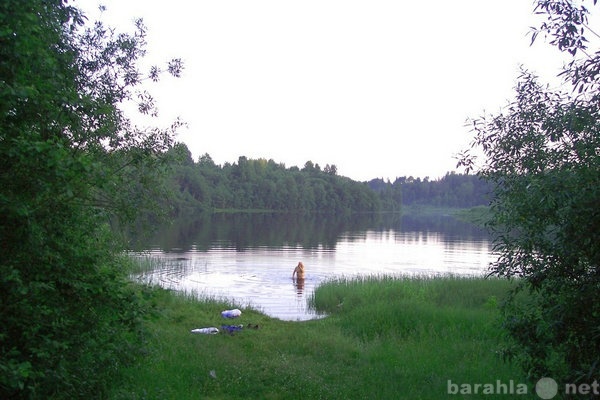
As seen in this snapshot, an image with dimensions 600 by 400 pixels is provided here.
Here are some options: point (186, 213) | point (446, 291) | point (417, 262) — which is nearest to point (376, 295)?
point (446, 291)

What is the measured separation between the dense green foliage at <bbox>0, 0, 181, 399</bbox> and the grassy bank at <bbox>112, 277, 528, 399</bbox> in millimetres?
768

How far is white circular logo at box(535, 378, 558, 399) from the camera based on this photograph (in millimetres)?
6919

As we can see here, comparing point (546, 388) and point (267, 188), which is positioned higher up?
point (267, 188)

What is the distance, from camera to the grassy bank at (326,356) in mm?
8648

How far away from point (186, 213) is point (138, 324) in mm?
107652

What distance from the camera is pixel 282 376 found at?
9.36 meters

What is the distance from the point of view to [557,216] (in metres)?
5.61

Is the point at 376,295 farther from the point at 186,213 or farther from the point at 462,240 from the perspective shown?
the point at 186,213

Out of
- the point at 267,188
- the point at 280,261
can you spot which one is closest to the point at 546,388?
the point at 280,261

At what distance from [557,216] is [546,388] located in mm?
3025

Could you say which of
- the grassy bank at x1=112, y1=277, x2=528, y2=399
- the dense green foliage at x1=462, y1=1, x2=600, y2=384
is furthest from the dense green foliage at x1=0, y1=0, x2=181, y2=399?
the dense green foliage at x1=462, y1=1, x2=600, y2=384

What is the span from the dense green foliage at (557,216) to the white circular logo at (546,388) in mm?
143

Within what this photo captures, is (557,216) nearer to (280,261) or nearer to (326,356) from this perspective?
(326,356)

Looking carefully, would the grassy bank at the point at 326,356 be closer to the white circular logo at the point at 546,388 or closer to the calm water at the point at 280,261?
the white circular logo at the point at 546,388
